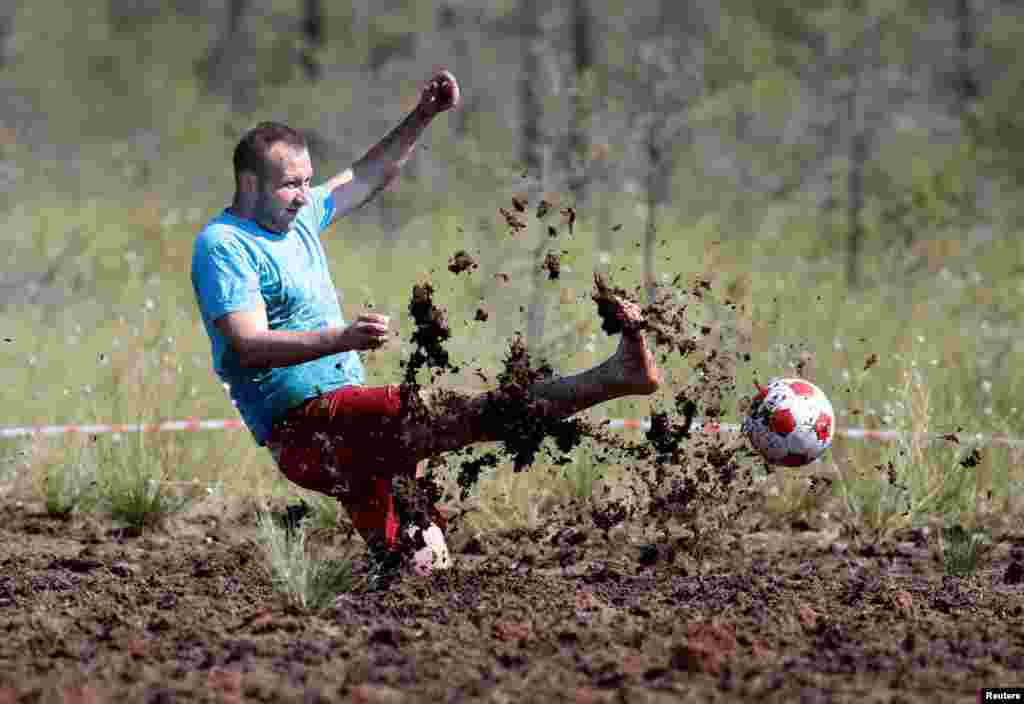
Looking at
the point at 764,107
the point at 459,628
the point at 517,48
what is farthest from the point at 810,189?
the point at 459,628

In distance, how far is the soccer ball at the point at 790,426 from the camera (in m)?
5.42

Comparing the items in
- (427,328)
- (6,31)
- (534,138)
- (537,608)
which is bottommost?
(537,608)

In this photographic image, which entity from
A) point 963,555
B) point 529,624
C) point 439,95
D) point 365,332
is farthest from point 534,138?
point 529,624

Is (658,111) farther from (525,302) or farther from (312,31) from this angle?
(312,31)

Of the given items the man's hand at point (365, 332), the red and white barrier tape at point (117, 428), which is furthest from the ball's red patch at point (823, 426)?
the red and white barrier tape at point (117, 428)

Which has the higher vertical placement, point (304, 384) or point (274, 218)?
point (274, 218)

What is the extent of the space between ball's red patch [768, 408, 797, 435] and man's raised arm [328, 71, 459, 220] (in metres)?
1.74

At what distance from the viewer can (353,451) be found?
532 centimetres

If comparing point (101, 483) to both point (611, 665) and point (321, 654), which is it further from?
point (611, 665)

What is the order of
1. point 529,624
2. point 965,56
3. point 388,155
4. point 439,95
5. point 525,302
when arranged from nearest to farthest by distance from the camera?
point 529,624 < point 439,95 < point 388,155 < point 525,302 < point 965,56

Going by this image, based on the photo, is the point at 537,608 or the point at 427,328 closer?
the point at 537,608

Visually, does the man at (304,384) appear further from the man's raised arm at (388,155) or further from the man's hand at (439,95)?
the man's hand at (439,95)

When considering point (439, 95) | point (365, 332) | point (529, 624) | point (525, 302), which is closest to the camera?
point (529, 624)

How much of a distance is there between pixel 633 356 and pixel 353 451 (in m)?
1.05
